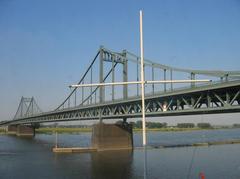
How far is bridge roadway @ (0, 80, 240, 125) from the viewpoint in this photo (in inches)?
1389

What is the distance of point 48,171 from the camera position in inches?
1540

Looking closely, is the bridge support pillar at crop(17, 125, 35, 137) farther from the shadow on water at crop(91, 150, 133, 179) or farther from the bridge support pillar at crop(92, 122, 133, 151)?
the shadow on water at crop(91, 150, 133, 179)

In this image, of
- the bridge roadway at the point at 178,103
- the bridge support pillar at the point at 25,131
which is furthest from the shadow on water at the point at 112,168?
the bridge support pillar at the point at 25,131

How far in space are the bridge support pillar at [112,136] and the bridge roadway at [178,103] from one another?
7.58ft

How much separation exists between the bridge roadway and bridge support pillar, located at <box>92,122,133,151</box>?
7.58 ft

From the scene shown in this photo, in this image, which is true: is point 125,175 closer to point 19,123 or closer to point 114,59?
point 114,59

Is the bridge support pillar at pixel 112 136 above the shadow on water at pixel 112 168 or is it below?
above

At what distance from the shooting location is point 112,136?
64062 mm

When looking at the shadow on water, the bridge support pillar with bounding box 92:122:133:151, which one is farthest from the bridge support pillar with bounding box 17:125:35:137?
the shadow on water

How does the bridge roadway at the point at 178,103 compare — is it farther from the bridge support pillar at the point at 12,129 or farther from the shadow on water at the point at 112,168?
the bridge support pillar at the point at 12,129

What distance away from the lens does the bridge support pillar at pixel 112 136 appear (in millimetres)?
62781

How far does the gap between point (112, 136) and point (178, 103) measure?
23.0 meters

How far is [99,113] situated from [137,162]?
69.2 feet

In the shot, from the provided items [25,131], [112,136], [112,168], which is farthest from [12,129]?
[112,168]
